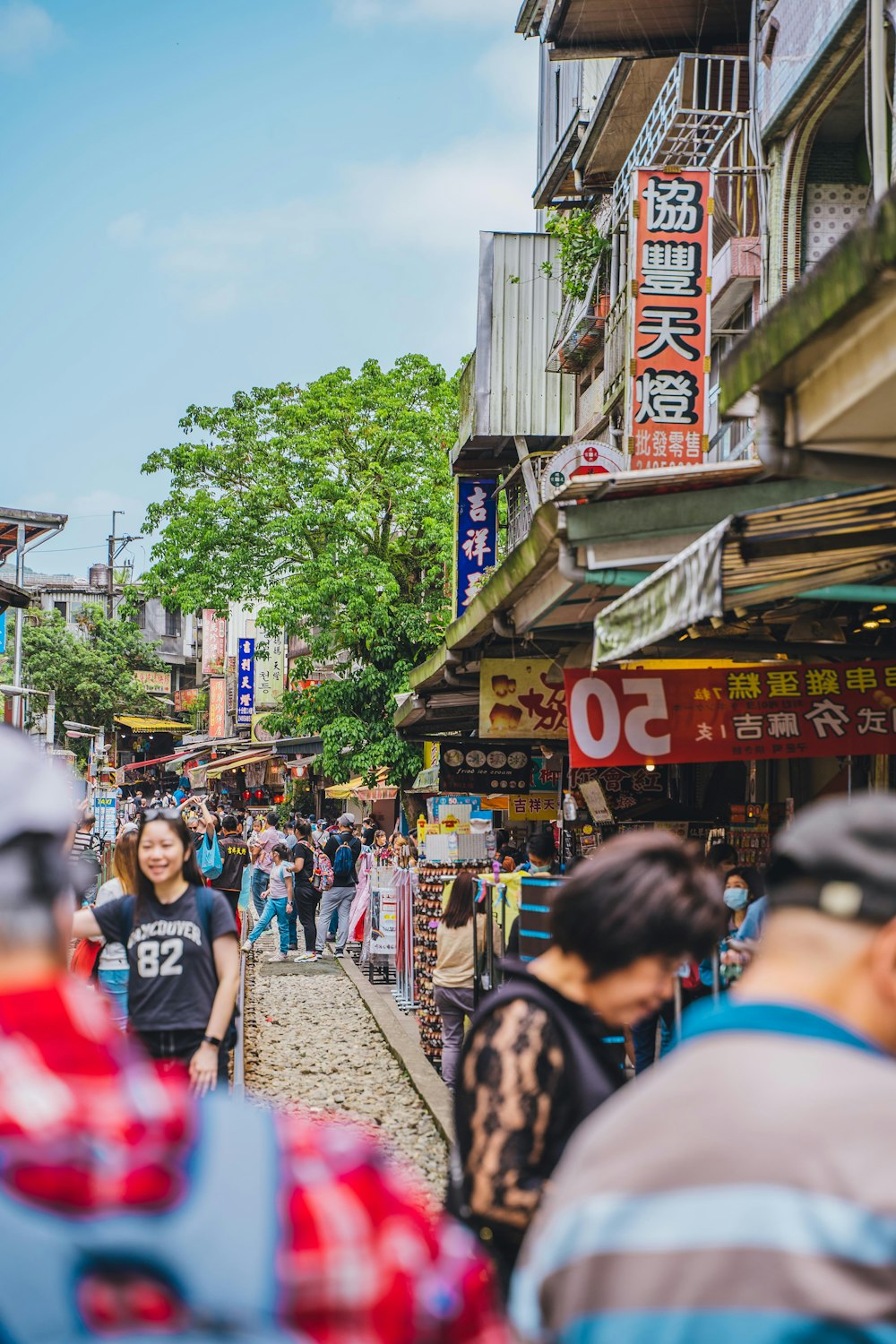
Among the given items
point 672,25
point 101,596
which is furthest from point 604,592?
point 101,596

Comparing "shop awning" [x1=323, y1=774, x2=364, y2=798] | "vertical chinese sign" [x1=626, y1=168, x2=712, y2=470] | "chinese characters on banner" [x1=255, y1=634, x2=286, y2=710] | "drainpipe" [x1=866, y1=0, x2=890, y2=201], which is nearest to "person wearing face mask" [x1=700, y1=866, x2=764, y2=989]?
"vertical chinese sign" [x1=626, y1=168, x2=712, y2=470]

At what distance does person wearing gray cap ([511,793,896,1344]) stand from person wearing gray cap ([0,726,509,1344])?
18 cm

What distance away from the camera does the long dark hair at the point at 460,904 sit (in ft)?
29.9

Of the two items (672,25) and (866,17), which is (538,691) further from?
(672,25)

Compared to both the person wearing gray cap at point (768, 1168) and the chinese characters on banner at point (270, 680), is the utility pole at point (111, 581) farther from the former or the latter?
the person wearing gray cap at point (768, 1168)

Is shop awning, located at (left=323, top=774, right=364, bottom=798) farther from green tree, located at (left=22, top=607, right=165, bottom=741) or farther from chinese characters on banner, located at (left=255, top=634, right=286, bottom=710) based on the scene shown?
green tree, located at (left=22, top=607, right=165, bottom=741)

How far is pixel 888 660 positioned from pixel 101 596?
2501 inches

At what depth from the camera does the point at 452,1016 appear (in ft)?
30.6

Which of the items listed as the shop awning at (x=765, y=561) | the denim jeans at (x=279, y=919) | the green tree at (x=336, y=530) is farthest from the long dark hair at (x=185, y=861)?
the green tree at (x=336, y=530)

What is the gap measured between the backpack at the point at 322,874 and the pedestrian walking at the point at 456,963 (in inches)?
369

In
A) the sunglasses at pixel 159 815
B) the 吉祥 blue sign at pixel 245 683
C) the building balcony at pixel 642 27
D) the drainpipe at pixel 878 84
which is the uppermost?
the building balcony at pixel 642 27

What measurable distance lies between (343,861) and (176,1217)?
16.8 m

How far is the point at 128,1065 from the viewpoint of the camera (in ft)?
4.70

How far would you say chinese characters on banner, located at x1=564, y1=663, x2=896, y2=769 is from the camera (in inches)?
310
